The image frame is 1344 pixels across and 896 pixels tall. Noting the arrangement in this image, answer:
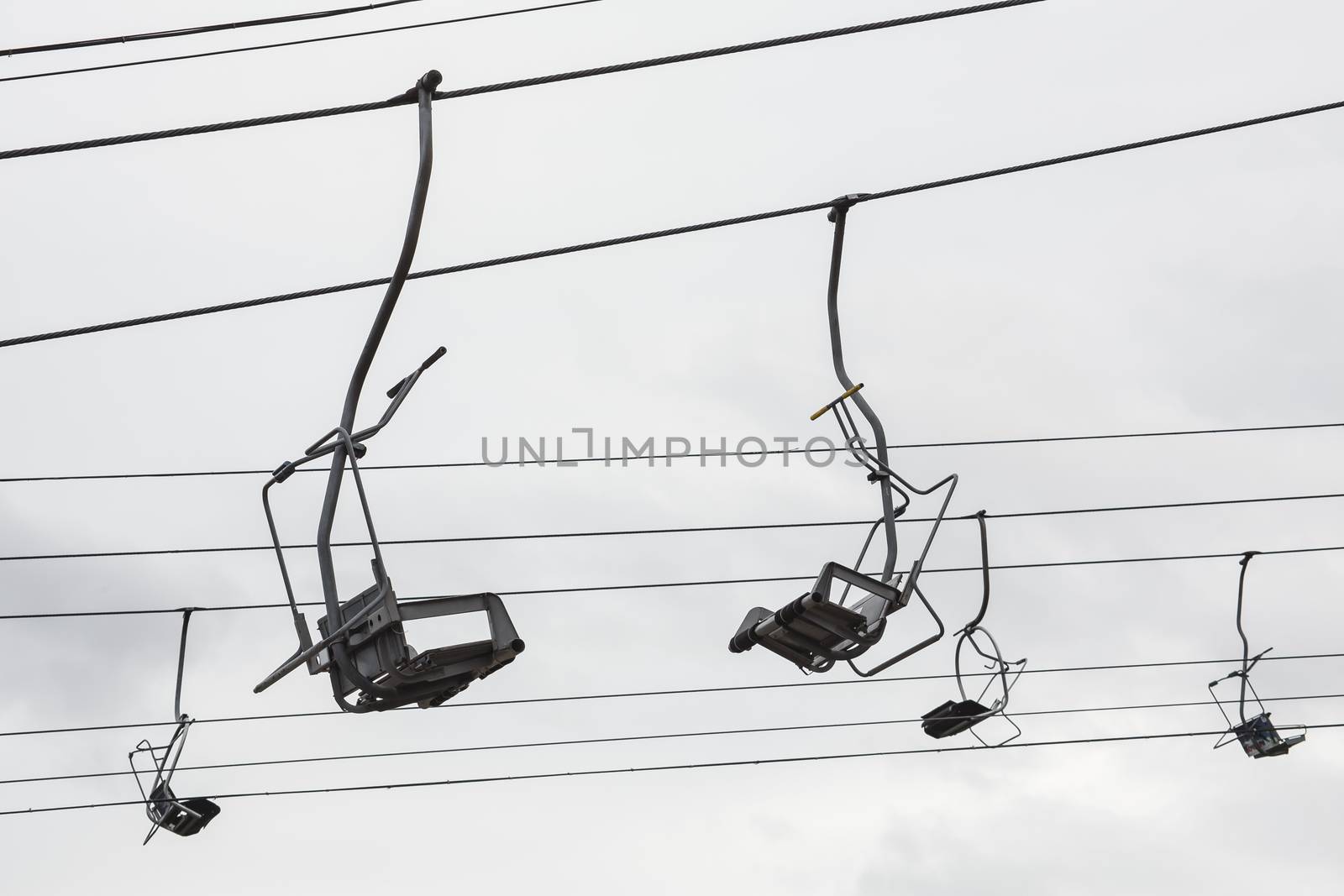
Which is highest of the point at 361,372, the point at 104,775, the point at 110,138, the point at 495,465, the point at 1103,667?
the point at 110,138

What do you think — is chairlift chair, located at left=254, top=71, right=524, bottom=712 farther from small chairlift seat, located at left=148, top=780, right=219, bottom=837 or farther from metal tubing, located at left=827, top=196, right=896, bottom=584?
small chairlift seat, located at left=148, top=780, right=219, bottom=837

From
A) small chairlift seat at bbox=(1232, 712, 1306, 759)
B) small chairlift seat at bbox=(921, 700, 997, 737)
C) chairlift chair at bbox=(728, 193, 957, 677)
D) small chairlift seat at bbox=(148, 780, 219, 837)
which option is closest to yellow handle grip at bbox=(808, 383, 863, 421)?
chairlift chair at bbox=(728, 193, 957, 677)

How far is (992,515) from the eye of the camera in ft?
36.5

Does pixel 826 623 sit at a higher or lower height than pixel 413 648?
lower

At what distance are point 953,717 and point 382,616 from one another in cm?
571

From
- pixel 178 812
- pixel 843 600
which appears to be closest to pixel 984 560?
pixel 843 600

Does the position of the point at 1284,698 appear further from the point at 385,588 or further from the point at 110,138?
the point at 110,138

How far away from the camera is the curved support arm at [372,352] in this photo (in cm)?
698

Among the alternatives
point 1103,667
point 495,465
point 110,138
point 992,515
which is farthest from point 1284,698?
point 110,138

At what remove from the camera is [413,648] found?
7105 mm

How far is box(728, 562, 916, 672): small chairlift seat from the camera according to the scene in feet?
26.9

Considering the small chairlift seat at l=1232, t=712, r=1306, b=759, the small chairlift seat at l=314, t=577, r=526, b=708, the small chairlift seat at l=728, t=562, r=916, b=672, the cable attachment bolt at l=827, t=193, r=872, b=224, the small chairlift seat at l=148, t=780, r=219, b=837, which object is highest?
the cable attachment bolt at l=827, t=193, r=872, b=224

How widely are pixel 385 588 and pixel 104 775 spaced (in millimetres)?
6292

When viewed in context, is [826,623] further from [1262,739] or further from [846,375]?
[1262,739]
